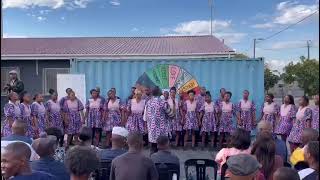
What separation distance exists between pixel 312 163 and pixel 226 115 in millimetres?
6111

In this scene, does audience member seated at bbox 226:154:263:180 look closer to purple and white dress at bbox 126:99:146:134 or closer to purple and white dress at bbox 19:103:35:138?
purple and white dress at bbox 19:103:35:138

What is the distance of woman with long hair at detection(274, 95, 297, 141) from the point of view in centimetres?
836

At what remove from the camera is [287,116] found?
27.5 ft

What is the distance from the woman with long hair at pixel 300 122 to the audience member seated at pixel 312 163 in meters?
4.67

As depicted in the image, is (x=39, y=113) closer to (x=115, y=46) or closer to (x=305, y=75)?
(x=115, y=46)

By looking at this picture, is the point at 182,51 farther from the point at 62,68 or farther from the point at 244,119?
the point at 244,119

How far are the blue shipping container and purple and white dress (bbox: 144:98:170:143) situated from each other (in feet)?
7.88

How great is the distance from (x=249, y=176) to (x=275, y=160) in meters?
1.11

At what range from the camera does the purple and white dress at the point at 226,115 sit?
942 cm

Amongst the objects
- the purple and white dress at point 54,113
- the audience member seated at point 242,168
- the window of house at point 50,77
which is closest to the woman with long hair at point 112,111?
the purple and white dress at point 54,113

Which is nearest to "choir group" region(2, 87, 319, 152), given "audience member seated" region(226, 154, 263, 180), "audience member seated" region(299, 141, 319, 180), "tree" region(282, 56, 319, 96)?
"audience member seated" region(299, 141, 319, 180)

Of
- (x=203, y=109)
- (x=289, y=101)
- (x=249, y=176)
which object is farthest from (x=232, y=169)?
(x=203, y=109)

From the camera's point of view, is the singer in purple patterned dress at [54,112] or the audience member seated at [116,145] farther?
the singer in purple patterned dress at [54,112]

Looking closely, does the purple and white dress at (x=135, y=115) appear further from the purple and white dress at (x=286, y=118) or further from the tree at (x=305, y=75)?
the tree at (x=305, y=75)
